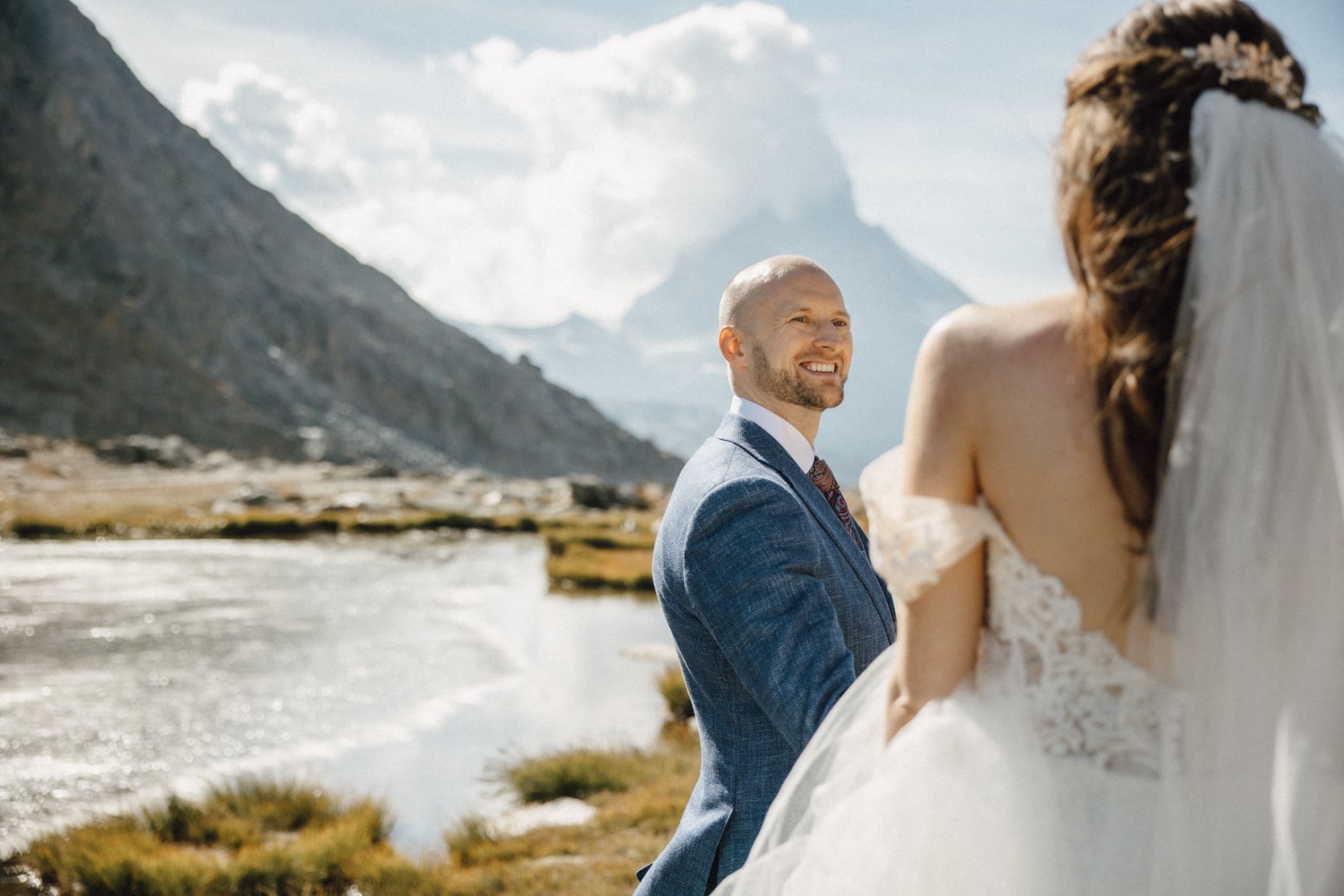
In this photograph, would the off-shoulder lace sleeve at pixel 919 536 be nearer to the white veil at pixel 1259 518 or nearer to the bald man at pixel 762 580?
the white veil at pixel 1259 518

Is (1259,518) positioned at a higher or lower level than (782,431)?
lower

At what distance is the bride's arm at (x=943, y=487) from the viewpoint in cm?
157

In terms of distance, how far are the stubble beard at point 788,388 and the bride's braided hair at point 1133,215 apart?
107 cm

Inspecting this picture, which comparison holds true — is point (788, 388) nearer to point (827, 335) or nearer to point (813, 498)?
point (827, 335)

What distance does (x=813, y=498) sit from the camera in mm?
2520

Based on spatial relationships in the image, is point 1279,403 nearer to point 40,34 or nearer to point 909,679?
point 909,679

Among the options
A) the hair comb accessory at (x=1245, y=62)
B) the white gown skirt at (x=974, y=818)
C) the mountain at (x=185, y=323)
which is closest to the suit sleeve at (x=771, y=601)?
the white gown skirt at (x=974, y=818)

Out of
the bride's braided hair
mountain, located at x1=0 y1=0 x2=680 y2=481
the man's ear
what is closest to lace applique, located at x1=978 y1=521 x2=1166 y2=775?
the bride's braided hair

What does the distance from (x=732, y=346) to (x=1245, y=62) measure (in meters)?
1.37

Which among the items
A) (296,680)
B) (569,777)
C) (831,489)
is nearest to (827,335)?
(831,489)

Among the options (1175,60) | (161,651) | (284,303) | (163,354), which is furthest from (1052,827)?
(284,303)

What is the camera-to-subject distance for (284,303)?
7625 cm

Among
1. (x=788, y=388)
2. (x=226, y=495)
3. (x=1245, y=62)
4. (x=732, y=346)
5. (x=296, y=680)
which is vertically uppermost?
(x=1245, y=62)

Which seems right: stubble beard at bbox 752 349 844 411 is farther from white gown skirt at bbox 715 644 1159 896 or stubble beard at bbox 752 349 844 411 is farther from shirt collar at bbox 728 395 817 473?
white gown skirt at bbox 715 644 1159 896
